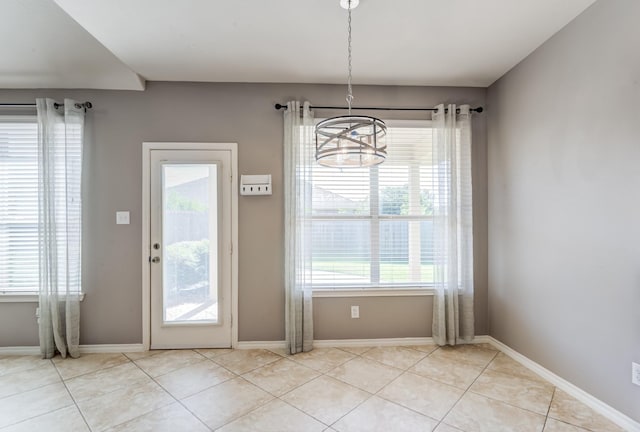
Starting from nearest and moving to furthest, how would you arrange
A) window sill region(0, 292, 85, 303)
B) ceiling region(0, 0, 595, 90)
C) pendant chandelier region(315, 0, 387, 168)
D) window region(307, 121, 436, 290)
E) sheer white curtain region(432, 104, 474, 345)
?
pendant chandelier region(315, 0, 387, 168), ceiling region(0, 0, 595, 90), window sill region(0, 292, 85, 303), sheer white curtain region(432, 104, 474, 345), window region(307, 121, 436, 290)

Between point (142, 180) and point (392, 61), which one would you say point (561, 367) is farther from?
point (142, 180)

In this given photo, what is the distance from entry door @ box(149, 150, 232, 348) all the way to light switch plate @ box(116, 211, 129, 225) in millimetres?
249

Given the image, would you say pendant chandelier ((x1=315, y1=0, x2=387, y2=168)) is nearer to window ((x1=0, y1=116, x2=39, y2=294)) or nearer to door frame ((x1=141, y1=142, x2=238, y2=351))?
door frame ((x1=141, y1=142, x2=238, y2=351))

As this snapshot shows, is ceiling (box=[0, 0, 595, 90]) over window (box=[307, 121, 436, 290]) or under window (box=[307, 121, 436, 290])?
over

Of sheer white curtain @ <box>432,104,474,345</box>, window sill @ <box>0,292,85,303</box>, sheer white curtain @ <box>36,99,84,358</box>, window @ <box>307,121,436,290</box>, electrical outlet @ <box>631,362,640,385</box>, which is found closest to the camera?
electrical outlet @ <box>631,362,640,385</box>

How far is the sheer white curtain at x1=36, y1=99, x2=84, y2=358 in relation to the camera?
2.78 metres

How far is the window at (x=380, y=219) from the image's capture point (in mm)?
3096

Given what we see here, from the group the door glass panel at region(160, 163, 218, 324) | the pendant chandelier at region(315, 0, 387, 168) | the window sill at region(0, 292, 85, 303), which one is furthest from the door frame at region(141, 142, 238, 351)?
the pendant chandelier at region(315, 0, 387, 168)

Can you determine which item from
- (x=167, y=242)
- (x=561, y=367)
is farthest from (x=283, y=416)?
(x=561, y=367)

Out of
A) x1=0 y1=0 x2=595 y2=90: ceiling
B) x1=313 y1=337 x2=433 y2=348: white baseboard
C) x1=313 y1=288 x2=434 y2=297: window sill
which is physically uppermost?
x1=0 y1=0 x2=595 y2=90: ceiling

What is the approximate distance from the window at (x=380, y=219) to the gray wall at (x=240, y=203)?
0.21 m

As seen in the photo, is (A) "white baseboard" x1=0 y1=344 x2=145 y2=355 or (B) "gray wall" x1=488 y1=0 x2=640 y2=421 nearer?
(B) "gray wall" x1=488 y1=0 x2=640 y2=421

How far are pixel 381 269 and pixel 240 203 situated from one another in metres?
1.61

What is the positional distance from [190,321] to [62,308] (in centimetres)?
117
